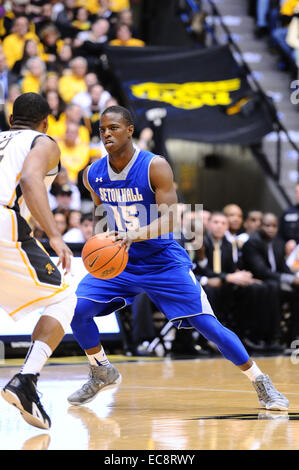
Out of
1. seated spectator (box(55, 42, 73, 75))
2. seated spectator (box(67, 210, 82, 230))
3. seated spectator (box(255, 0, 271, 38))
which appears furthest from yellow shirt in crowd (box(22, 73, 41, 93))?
seated spectator (box(255, 0, 271, 38))

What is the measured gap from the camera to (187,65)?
1414 cm

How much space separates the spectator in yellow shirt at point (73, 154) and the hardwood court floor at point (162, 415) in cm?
403

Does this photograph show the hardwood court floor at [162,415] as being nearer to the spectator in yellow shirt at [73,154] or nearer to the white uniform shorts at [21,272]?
the white uniform shorts at [21,272]

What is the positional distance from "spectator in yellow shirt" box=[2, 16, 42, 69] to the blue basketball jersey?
781 cm

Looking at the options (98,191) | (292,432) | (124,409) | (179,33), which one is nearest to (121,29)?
(179,33)

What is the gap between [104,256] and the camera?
5172 mm

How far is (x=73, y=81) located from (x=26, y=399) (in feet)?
30.2

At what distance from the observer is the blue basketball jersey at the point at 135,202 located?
18.6ft

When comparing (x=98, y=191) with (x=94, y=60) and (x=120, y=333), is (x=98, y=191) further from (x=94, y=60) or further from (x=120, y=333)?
(x=94, y=60)

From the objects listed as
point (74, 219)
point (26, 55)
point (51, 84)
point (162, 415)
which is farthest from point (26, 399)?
point (26, 55)

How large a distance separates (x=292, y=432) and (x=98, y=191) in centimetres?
224

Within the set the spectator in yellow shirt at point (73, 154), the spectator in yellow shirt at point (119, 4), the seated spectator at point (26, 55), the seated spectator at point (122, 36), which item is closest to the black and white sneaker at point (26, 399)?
the spectator in yellow shirt at point (73, 154)

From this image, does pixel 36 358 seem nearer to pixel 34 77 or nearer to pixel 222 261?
pixel 222 261
